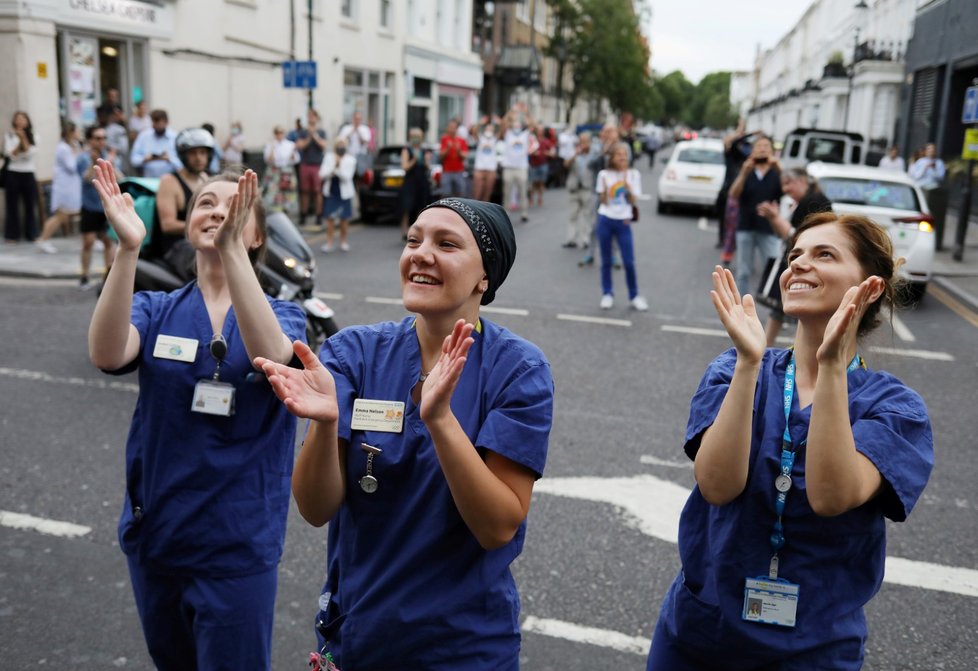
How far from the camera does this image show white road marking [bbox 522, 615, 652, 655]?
3746mm

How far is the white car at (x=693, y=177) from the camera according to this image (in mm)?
20328

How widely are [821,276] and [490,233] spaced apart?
823mm

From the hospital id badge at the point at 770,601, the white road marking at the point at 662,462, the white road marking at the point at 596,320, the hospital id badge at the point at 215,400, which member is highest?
the hospital id badge at the point at 215,400

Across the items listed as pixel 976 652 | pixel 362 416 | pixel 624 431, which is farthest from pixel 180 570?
pixel 624 431

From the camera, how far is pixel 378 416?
2029mm

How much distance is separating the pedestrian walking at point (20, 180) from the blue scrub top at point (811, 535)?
1316 cm

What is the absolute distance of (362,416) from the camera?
6.67 feet

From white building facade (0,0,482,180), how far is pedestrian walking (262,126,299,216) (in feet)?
6.68

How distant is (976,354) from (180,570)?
27.8 ft

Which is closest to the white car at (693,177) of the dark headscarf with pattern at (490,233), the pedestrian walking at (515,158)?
the pedestrian walking at (515,158)

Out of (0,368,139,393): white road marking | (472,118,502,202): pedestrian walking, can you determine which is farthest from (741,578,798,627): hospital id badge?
(472,118,502,202): pedestrian walking

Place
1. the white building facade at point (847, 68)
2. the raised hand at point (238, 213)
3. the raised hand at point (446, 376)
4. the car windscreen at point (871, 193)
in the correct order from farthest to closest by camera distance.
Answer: the white building facade at point (847, 68) → the car windscreen at point (871, 193) → the raised hand at point (238, 213) → the raised hand at point (446, 376)

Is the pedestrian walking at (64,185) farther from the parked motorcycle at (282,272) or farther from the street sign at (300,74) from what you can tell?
the parked motorcycle at (282,272)

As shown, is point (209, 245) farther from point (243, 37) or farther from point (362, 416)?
point (243, 37)
